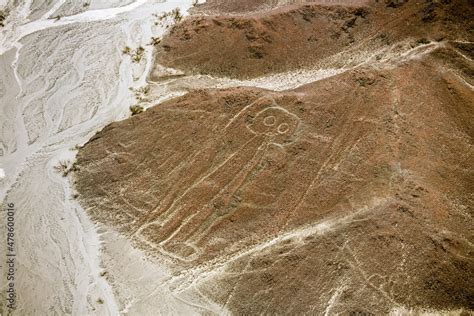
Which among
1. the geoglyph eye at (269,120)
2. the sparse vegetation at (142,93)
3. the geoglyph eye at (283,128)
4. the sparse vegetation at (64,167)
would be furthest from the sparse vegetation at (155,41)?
the geoglyph eye at (283,128)

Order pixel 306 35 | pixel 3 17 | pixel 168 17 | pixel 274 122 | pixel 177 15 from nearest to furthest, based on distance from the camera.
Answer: pixel 274 122
pixel 306 35
pixel 177 15
pixel 168 17
pixel 3 17

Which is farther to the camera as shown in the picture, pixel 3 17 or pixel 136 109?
pixel 3 17

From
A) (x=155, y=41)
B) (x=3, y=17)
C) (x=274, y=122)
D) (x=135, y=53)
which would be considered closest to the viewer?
(x=274, y=122)

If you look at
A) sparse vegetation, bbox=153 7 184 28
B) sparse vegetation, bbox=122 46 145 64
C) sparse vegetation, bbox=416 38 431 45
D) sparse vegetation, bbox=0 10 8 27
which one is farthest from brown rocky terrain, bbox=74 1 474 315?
sparse vegetation, bbox=0 10 8 27

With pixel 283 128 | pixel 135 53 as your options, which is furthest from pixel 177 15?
pixel 283 128

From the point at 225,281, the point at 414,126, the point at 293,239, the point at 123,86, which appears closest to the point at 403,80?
the point at 414,126

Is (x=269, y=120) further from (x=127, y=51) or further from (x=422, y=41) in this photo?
(x=127, y=51)

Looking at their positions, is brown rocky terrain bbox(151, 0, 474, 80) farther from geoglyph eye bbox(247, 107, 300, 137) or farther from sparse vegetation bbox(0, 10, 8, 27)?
sparse vegetation bbox(0, 10, 8, 27)

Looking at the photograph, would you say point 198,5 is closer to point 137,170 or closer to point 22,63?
point 22,63

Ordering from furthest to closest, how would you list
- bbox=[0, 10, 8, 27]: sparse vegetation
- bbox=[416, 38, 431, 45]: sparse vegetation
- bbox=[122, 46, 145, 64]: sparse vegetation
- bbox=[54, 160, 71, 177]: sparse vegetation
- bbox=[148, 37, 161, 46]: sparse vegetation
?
1. bbox=[0, 10, 8, 27]: sparse vegetation
2. bbox=[148, 37, 161, 46]: sparse vegetation
3. bbox=[122, 46, 145, 64]: sparse vegetation
4. bbox=[416, 38, 431, 45]: sparse vegetation
5. bbox=[54, 160, 71, 177]: sparse vegetation
